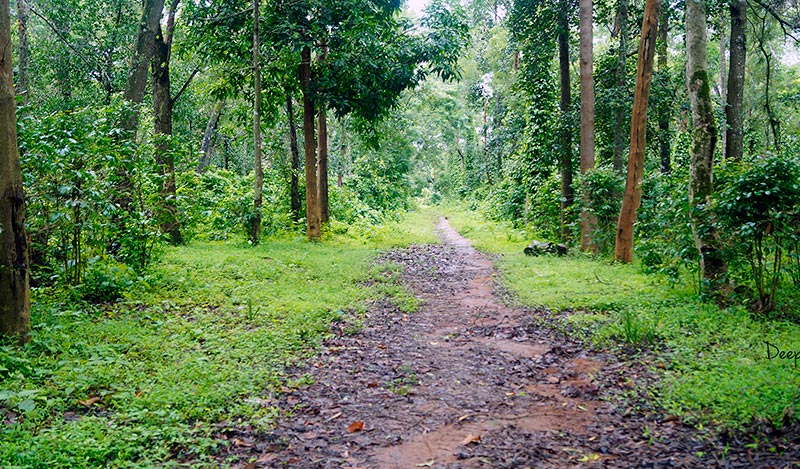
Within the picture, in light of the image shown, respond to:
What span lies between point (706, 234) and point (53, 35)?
Answer: 20037mm

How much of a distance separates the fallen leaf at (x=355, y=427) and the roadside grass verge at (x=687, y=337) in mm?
2394

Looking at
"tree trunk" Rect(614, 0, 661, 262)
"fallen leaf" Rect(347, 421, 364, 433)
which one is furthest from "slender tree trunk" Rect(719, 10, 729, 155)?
"fallen leaf" Rect(347, 421, 364, 433)

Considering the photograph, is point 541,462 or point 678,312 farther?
point 678,312

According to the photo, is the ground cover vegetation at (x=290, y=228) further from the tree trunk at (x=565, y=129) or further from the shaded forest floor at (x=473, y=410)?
the shaded forest floor at (x=473, y=410)

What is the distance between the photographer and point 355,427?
13.9ft

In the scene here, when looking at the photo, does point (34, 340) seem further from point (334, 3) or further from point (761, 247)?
point (334, 3)

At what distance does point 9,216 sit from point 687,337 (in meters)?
6.71

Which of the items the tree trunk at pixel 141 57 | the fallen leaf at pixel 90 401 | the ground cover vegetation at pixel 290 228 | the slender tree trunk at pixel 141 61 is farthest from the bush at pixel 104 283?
the tree trunk at pixel 141 57

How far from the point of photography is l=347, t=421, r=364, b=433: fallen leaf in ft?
13.8

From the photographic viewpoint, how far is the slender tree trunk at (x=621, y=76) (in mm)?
12594

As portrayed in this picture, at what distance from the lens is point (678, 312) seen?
655cm

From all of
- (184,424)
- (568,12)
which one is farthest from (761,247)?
(568,12)

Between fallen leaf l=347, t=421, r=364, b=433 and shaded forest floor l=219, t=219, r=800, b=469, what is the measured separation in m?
0.01

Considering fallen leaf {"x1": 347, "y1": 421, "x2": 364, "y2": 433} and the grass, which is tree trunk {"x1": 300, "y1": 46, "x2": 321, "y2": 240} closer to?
the grass
